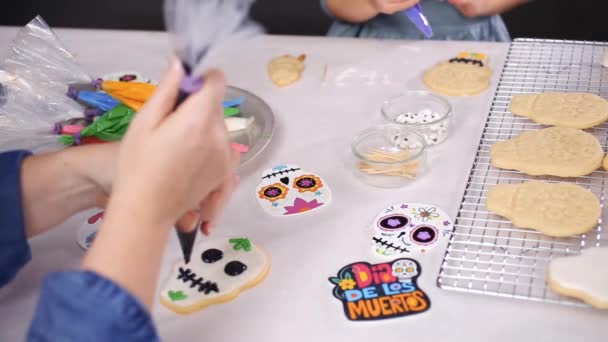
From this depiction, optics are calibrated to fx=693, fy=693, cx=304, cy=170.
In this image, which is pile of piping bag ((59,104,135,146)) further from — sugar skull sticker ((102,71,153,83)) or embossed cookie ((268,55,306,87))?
embossed cookie ((268,55,306,87))

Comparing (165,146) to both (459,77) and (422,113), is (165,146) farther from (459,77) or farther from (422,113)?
(459,77)

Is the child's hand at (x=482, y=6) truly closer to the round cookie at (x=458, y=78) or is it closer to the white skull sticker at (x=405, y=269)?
the round cookie at (x=458, y=78)

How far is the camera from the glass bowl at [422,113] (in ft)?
3.65

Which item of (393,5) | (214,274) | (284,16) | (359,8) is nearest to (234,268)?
(214,274)

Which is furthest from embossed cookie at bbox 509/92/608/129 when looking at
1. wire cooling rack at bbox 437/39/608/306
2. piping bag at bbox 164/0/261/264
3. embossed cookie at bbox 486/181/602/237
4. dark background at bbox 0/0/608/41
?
dark background at bbox 0/0/608/41

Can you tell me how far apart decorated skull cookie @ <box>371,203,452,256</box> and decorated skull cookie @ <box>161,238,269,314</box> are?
0.16m

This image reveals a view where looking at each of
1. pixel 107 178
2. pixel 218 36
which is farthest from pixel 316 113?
pixel 218 36

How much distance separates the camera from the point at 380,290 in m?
0.85

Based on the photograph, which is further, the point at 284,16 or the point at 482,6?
the point at 284,16

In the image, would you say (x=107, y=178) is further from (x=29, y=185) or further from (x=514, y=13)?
(x=514, y=13)

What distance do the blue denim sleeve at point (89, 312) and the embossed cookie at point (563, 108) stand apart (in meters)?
0.70

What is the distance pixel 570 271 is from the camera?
2.62ft

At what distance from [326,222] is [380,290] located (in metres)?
0.16

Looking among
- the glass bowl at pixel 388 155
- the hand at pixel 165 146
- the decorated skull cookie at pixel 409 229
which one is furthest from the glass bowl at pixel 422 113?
the hand at pixel 165 146
